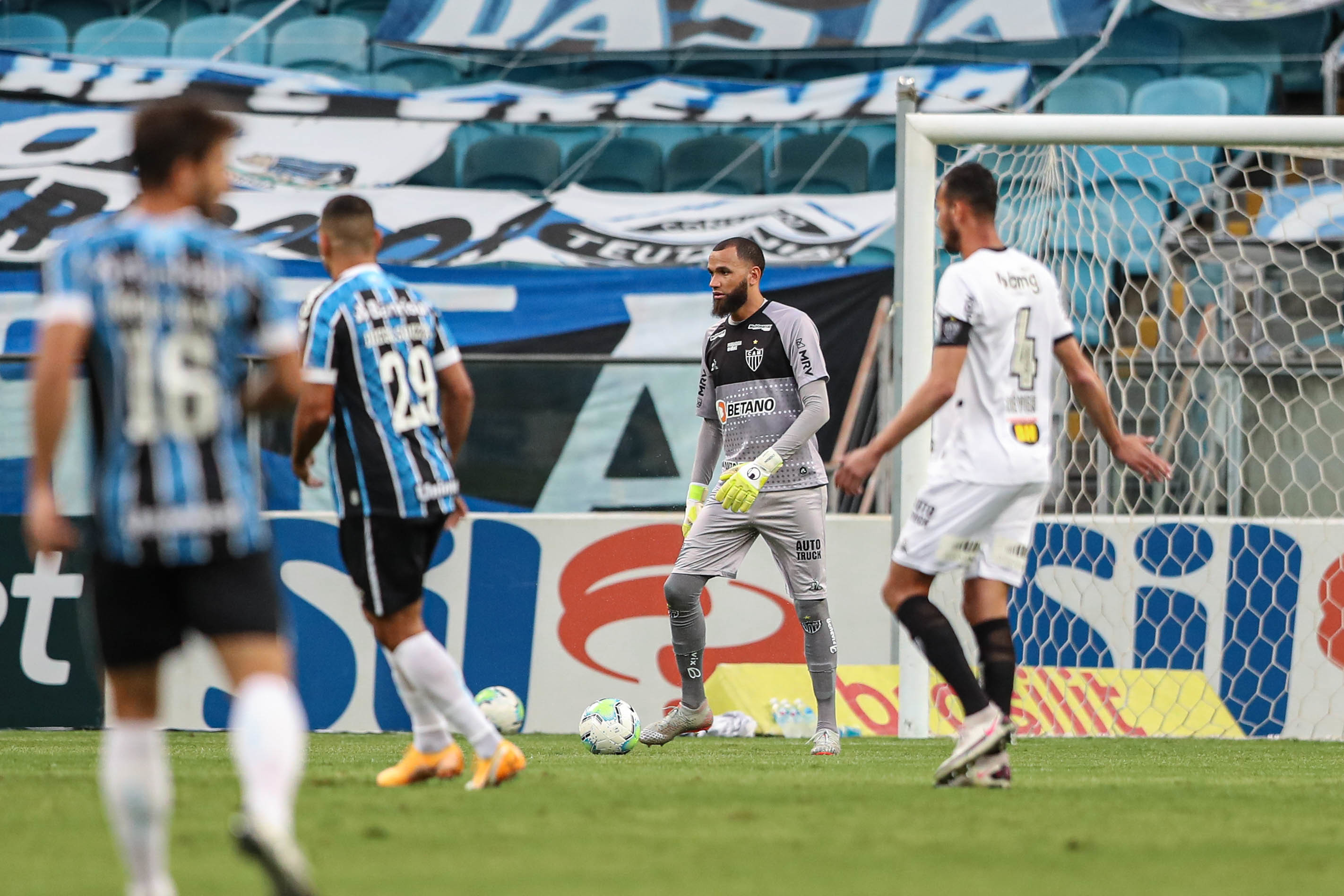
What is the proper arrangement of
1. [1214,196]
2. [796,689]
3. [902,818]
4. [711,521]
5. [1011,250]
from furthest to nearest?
[1214,196], [796,689], [711,521], [1011,250], [902,818]

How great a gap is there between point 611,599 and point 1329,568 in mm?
3757

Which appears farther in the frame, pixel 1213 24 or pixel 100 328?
pixel 1213 24

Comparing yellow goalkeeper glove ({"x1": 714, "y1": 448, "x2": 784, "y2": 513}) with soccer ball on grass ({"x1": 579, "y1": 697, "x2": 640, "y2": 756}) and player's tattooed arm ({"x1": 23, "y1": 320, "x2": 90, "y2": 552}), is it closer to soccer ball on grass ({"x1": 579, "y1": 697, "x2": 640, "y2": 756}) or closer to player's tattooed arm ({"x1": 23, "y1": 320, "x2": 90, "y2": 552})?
soccer ball on grass ({"x1": 579, "y1": 697, "x2": 640, "y2": 756})

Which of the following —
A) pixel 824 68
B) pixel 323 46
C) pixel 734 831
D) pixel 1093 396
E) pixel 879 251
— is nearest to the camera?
pixel 734 831

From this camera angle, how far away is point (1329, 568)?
29.1 ft

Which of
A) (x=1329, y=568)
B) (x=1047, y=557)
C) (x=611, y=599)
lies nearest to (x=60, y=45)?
(x=611, y=599)

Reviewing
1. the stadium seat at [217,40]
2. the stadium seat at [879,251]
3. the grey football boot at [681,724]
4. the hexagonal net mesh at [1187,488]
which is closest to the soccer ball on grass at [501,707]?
the grey football boot at [681,724]

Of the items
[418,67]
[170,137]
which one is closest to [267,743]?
[170,137]

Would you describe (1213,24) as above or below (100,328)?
above

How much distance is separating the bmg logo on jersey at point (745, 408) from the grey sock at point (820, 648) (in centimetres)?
82

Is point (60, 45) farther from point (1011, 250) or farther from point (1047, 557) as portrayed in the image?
point (1011, 250)

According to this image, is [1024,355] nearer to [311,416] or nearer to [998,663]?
[998,663]

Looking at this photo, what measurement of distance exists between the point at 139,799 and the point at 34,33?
612 inches

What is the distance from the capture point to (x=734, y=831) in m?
4.14
